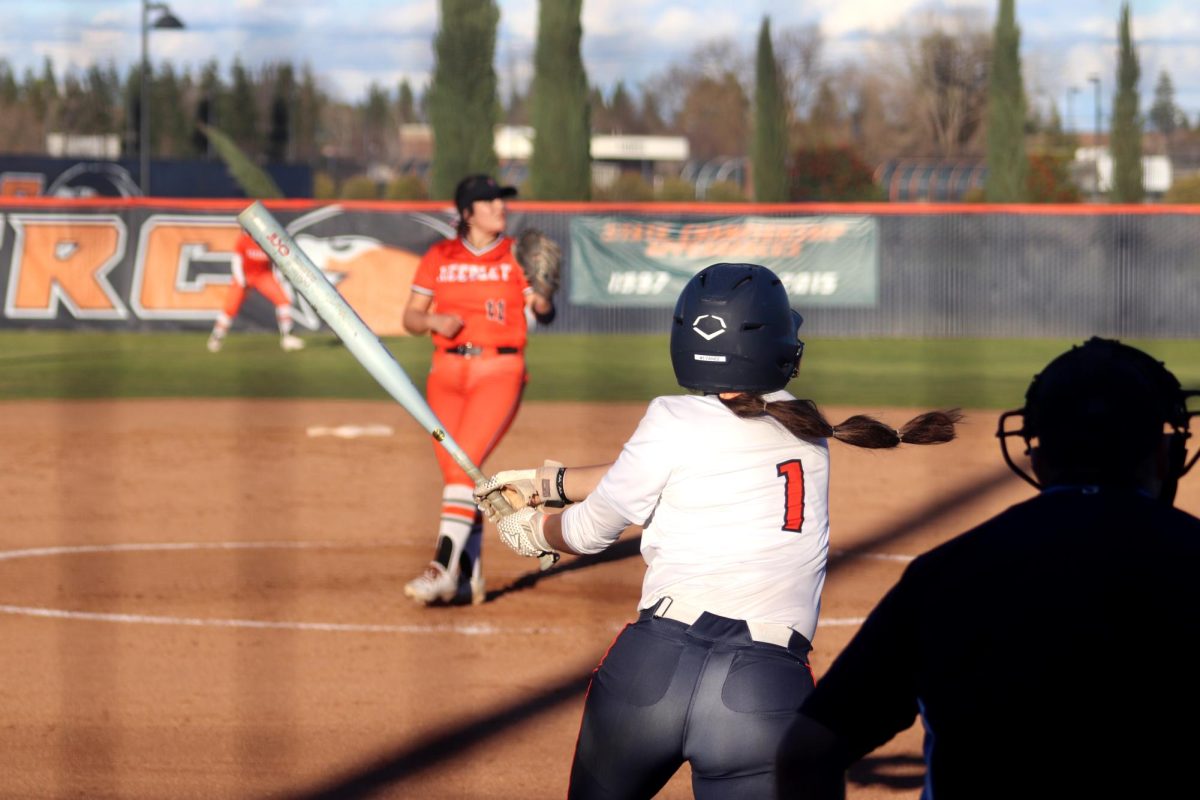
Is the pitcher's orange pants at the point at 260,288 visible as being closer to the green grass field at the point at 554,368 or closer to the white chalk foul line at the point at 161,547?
the green grass field at the point at 554,368

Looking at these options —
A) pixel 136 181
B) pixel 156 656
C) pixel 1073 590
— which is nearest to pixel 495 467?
pixel 156 656

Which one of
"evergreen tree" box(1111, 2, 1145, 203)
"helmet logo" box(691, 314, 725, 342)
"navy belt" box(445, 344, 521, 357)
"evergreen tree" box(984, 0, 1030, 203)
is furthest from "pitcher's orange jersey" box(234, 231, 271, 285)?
"evergreen tree" box(1111, 2, 1145, 203)

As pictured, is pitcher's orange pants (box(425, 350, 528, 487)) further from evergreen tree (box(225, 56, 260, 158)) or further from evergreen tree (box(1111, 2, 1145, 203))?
evergreen tree (box(225, 56, 260, 158))

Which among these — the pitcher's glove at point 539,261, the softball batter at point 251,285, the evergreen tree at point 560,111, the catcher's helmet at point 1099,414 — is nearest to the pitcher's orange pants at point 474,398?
the pitcher's glove at point 539,261

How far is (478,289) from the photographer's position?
327 inches

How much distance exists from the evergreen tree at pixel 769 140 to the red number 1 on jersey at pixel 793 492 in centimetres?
3448

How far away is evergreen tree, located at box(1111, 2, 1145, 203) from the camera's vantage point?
39.6m

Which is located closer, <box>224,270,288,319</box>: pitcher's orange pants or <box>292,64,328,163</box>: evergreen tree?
<box>224,270,288,319</box>: pitcher's orange pants

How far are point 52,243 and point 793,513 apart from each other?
24.8 metres

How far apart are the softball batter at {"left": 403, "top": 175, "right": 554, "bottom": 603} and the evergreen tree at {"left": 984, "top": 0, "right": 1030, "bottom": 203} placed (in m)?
30.7

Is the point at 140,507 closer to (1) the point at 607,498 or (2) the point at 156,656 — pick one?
(2) the point at 156,656

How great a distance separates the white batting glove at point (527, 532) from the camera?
3.86 meters

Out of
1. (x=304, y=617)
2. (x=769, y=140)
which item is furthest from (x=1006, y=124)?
(x=304, y=617)

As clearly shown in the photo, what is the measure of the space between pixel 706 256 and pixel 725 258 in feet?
1.63
